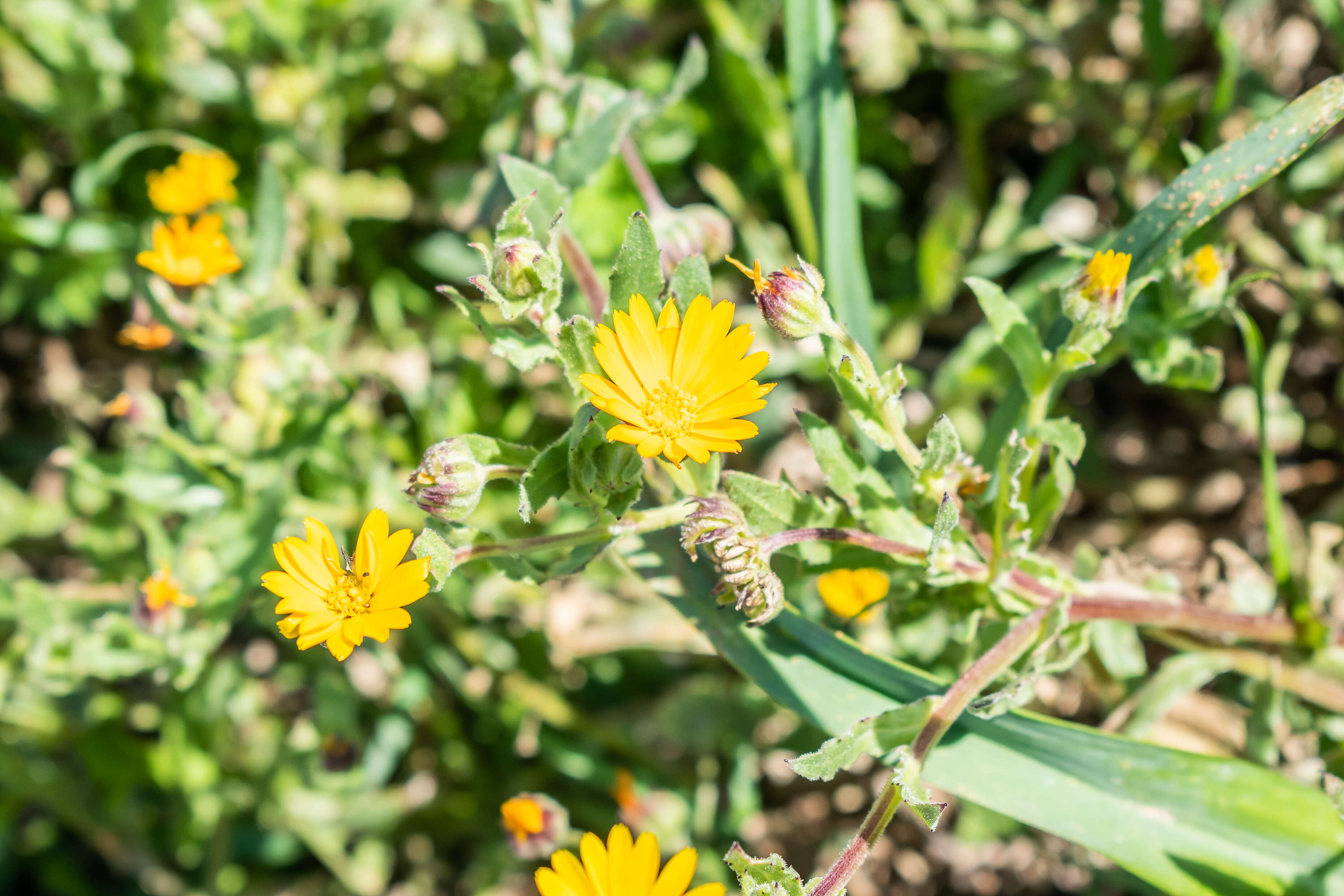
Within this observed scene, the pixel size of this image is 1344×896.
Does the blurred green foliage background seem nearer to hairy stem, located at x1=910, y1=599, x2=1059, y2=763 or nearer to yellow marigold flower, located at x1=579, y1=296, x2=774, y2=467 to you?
hairy stem, located at x1=910, y1=599, x2=1059, y2=763

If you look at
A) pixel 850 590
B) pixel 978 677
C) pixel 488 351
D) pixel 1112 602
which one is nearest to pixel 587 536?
pixel 978 677

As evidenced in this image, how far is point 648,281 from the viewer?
1726 millimetres

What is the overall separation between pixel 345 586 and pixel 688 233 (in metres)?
1.21

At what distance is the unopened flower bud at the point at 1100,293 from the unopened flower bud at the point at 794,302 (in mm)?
466

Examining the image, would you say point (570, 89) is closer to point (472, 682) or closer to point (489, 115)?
point (489, 115)

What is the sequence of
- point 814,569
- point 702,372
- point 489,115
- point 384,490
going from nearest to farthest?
point 702,372, point 814,569, point 384,490, point 489,115

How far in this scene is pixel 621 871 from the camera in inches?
64.6

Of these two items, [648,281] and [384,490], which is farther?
[384,490]

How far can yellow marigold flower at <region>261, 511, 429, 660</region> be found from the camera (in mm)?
1508

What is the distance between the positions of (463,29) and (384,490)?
1553mm

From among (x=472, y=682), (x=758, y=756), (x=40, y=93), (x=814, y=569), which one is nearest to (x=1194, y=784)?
(x=814, y=569)

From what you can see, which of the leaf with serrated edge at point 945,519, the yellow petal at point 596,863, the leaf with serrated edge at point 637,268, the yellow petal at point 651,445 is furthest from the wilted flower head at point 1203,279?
the yellow petal at point 596,863

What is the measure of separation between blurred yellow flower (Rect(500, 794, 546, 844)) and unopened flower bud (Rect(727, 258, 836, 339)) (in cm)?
133

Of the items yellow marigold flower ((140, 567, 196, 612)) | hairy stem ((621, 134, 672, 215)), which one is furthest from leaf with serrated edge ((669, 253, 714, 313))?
yellow marigold flower ((140, 567, 196, 612))
